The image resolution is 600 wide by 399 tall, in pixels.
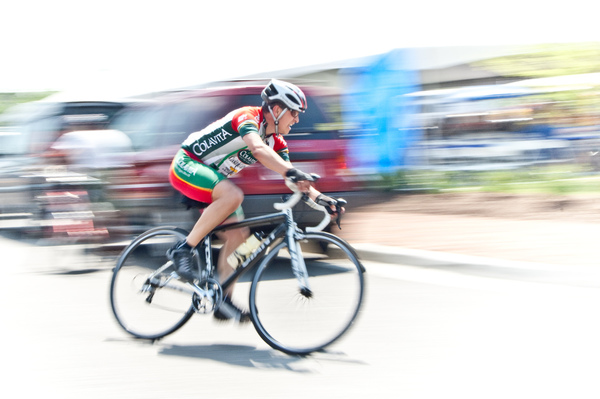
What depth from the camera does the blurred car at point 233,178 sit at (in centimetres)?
724

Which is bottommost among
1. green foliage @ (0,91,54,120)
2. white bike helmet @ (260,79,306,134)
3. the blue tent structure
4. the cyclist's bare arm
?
green foliage @ (0,91,54,120)

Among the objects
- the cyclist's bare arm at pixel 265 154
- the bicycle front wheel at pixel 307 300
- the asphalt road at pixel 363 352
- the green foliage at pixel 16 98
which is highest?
the cyclist's bare arm at pixel 265 154

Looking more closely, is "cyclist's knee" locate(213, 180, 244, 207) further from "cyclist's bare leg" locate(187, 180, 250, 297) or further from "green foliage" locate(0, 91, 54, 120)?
"green foliage" locate(0, 91, 54, 120)

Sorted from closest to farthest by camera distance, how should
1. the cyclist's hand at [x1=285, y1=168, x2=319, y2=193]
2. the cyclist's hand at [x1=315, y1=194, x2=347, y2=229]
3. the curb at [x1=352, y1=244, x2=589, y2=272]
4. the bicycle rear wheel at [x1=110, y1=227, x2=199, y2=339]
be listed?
the cyclist's hand at [x1=285, y1=168, x2=319, y2=193] < the cyclist's hand at [x1=315, y1=194, x2=347, y2=229] < the bicycle rear wheel at [x1=110, y1=227, x2=199, y2=339] < the curb at [x1=352, y1=244, x2=589, y2=272]

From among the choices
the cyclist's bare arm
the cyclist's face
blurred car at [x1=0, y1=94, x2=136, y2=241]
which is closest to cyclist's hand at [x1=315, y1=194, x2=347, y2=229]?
the cyclist's bare arm

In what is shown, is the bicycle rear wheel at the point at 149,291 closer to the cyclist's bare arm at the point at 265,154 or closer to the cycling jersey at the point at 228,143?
the cycling jersey at the point at 228,143

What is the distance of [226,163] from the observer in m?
Result: 4.98

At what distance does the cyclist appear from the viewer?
15.5 ft

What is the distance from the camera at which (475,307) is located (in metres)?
5.95

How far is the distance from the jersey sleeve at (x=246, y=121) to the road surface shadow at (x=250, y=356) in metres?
1.37

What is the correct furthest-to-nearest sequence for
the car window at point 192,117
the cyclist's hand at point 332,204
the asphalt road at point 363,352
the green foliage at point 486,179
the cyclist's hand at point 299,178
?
the green foliage at point 486,179, the car window at point 192,117, the cyclist's hand at point 332,204, the cyclist's hand at point 299,178, the asphalt road at point 363,352

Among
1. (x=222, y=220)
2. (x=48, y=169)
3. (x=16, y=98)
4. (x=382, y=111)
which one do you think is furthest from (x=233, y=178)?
(x=16, y=98)

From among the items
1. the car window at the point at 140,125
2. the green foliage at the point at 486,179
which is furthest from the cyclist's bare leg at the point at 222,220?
the green foliage at the point at 486,179

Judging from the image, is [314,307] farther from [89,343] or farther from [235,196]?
[89,343]
